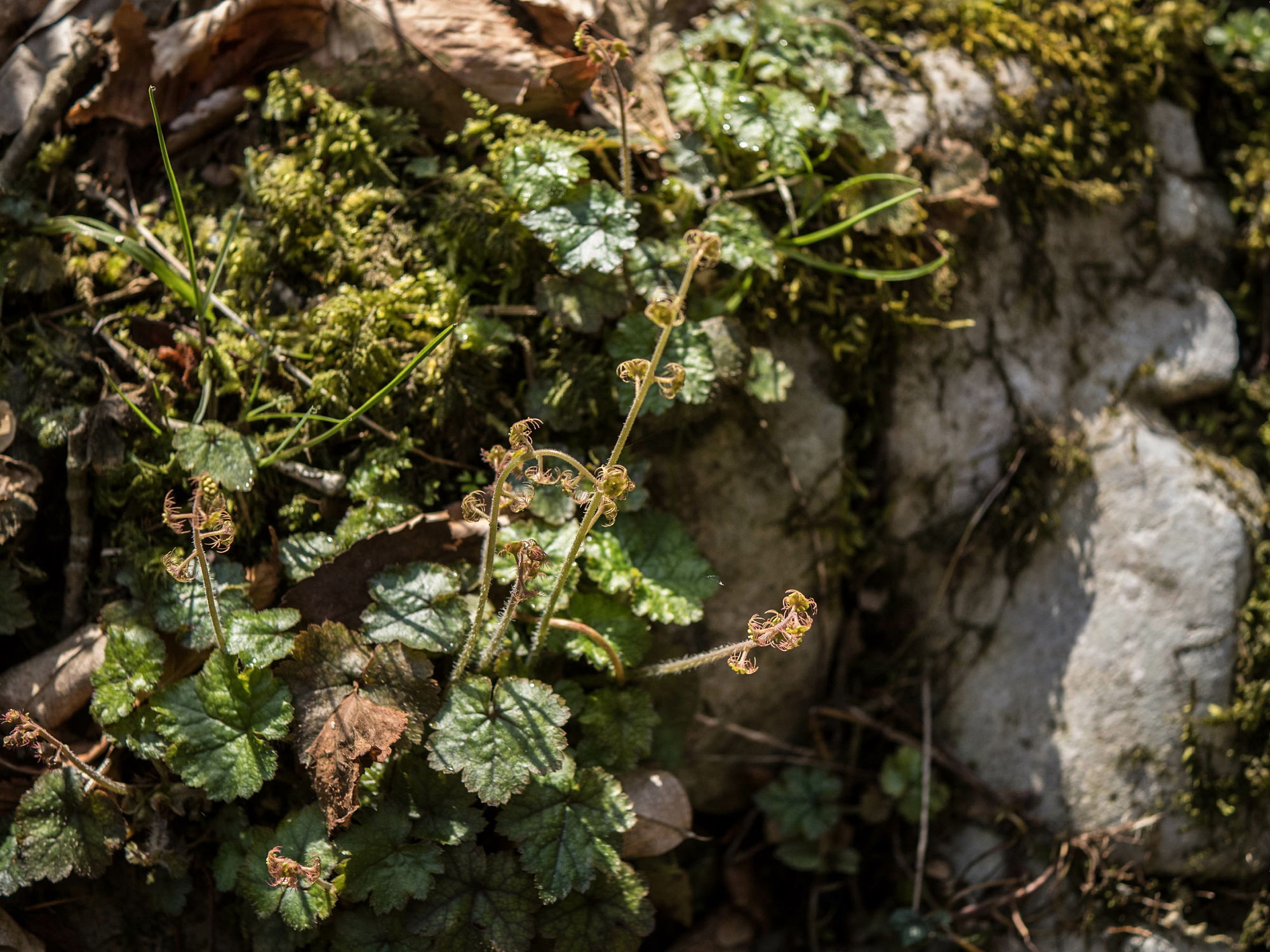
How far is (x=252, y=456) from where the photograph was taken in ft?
8.04

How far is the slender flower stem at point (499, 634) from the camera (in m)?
2.09

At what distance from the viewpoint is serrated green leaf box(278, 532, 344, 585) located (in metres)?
2.39

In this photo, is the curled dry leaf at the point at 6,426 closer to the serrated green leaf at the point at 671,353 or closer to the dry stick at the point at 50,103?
the dry stick at the point at 50,103

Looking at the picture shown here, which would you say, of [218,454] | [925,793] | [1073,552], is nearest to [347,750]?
[218,454]

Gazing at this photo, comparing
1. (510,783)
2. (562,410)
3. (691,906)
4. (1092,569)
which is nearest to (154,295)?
(562,410)

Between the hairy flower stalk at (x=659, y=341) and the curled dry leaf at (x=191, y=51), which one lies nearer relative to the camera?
the hairy flower stalk at (x=659, y=341)

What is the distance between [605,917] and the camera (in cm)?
219

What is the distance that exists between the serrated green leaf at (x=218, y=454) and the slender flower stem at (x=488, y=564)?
2.25ft

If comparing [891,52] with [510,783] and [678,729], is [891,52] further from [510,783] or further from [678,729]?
[510,783]

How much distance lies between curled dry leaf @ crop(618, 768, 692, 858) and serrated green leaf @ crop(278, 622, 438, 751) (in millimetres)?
642

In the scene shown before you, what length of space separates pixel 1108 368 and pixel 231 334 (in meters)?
3.05

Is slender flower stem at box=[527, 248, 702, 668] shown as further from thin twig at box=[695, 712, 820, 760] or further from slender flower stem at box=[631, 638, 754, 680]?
thin twig at box=[695, 712, 820, 760]

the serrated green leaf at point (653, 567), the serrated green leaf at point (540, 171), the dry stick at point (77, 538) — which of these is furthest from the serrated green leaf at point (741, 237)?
the dry stick at point (77, 538)

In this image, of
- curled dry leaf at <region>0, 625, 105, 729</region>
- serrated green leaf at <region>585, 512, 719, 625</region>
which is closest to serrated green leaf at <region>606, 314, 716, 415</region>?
serrated green leaf at <region>585, 512, 719, 625</region>
